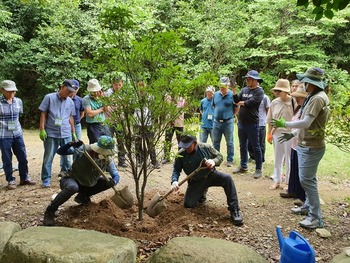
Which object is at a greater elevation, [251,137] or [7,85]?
[7,85]

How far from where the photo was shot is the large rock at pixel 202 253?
279cm

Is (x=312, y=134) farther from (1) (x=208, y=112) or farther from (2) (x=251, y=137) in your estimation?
(1) (x=208, y=112)

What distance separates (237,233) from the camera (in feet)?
12.7

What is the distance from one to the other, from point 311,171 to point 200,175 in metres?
1.36

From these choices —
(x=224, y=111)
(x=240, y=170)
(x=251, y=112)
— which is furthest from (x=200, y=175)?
(x=224, y=111)

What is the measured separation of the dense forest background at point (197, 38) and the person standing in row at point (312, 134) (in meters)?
5.97

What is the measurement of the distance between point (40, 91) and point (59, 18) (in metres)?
2.97

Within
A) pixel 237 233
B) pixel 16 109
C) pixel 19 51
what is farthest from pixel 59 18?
pixel 237 233

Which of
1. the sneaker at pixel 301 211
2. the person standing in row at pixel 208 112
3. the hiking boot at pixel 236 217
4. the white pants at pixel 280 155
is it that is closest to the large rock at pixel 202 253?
the hiking boot at pixel 236 217

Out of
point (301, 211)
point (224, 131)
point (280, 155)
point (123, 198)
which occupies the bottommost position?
point (301, 211)

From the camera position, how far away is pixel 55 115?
17.2 feet

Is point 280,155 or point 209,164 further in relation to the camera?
point 280,155

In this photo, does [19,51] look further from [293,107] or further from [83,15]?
[293,107]

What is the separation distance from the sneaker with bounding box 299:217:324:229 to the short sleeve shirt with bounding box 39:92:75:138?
376 cm
